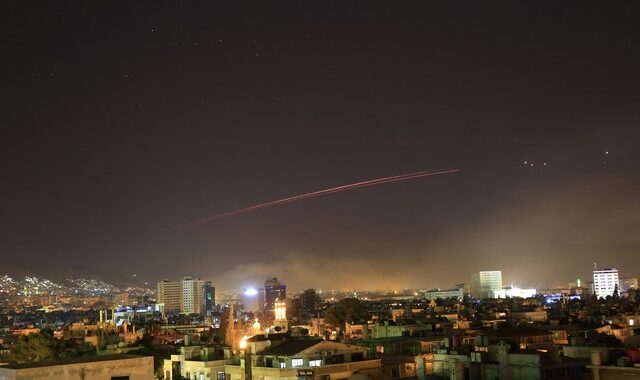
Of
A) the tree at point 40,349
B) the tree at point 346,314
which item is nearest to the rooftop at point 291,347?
the tree at point 40,349

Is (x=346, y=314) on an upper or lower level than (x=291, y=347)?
lower

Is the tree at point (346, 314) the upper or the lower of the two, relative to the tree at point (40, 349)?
lower

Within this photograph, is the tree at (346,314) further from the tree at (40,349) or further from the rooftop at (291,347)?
the rooftop at (291,347)

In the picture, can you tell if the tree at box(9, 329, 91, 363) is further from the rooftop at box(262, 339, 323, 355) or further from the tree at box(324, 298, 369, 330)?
the tree at box(324, 298, 369, 330)

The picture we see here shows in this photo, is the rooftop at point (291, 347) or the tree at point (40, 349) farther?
the tree at point (40, 349)

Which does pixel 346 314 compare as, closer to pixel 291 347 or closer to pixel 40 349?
pixel 40 349

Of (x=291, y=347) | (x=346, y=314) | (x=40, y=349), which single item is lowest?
(x=346, y=314)

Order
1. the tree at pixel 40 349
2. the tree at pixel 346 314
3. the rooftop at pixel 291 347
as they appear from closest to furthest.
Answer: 1. the rooftop at pixel 291 347
2. the tree at pixel 40 349
3. the tree at pixel 346 314

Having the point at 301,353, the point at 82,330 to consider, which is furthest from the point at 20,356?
the point at 82,330

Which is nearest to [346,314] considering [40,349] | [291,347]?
[40,349]
